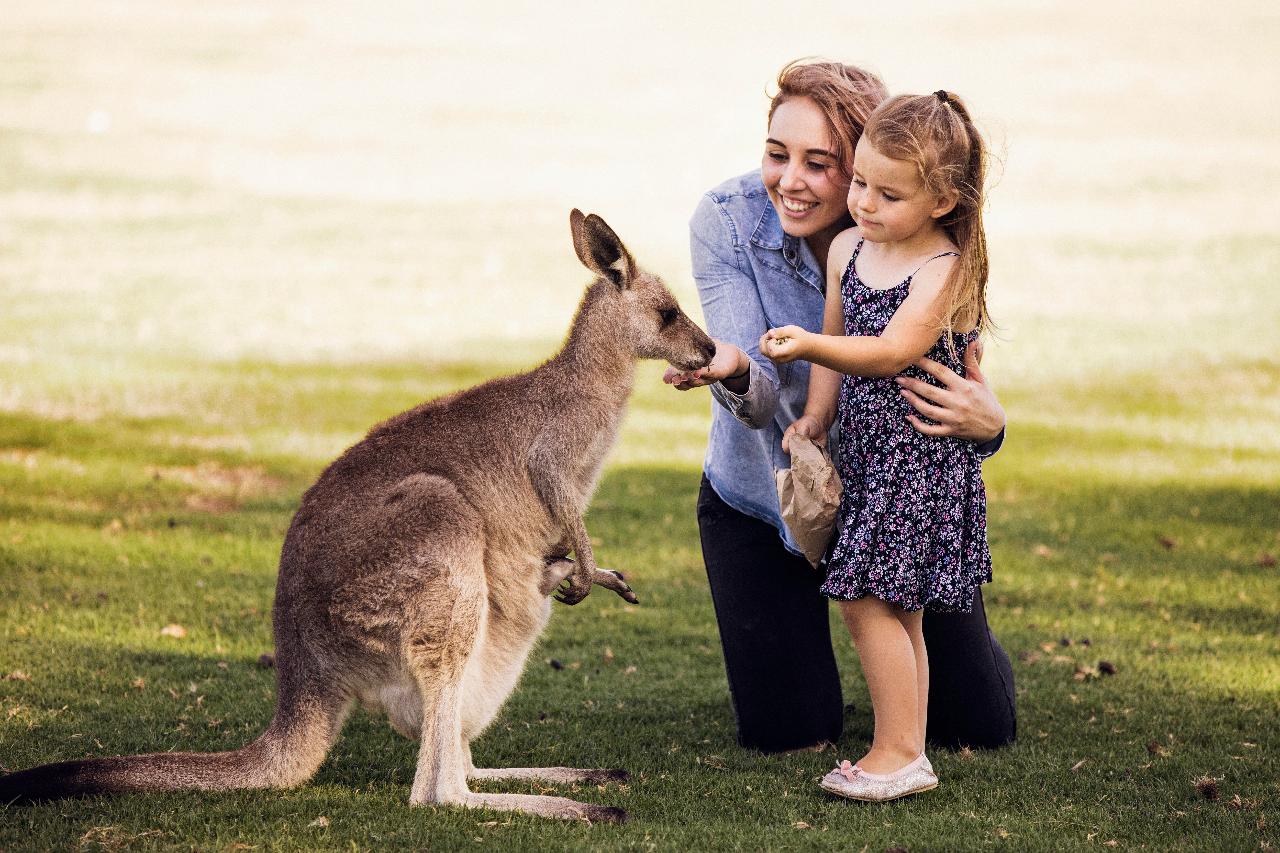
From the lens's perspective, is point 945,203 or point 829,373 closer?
point 945,203

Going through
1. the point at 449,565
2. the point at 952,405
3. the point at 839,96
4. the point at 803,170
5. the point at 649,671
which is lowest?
the point at 649,671

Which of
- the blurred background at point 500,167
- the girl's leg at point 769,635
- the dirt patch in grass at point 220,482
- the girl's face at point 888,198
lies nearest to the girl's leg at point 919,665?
the girl's leg at point 769,635

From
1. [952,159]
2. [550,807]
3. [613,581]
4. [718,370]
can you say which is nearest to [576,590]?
[613,581]

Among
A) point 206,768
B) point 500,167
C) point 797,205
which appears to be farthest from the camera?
point 500,167

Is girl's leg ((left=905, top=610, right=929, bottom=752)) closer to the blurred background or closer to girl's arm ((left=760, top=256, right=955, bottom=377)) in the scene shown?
girl's arm ((left=760, top=256, right=955, bottom=377))

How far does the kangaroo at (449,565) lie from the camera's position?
3760 millimetres

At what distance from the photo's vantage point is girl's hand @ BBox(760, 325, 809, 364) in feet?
12.5

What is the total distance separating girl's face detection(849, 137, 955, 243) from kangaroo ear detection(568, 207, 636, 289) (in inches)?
25.9

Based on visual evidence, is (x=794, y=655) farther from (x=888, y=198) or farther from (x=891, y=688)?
(x=888, y=198)

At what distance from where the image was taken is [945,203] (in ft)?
13.0

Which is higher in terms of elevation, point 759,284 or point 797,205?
point 797,205

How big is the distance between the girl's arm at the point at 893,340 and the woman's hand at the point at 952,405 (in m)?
0.07

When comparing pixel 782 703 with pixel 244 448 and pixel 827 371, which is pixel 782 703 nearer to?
pixel 827 371

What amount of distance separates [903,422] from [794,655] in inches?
41.3
